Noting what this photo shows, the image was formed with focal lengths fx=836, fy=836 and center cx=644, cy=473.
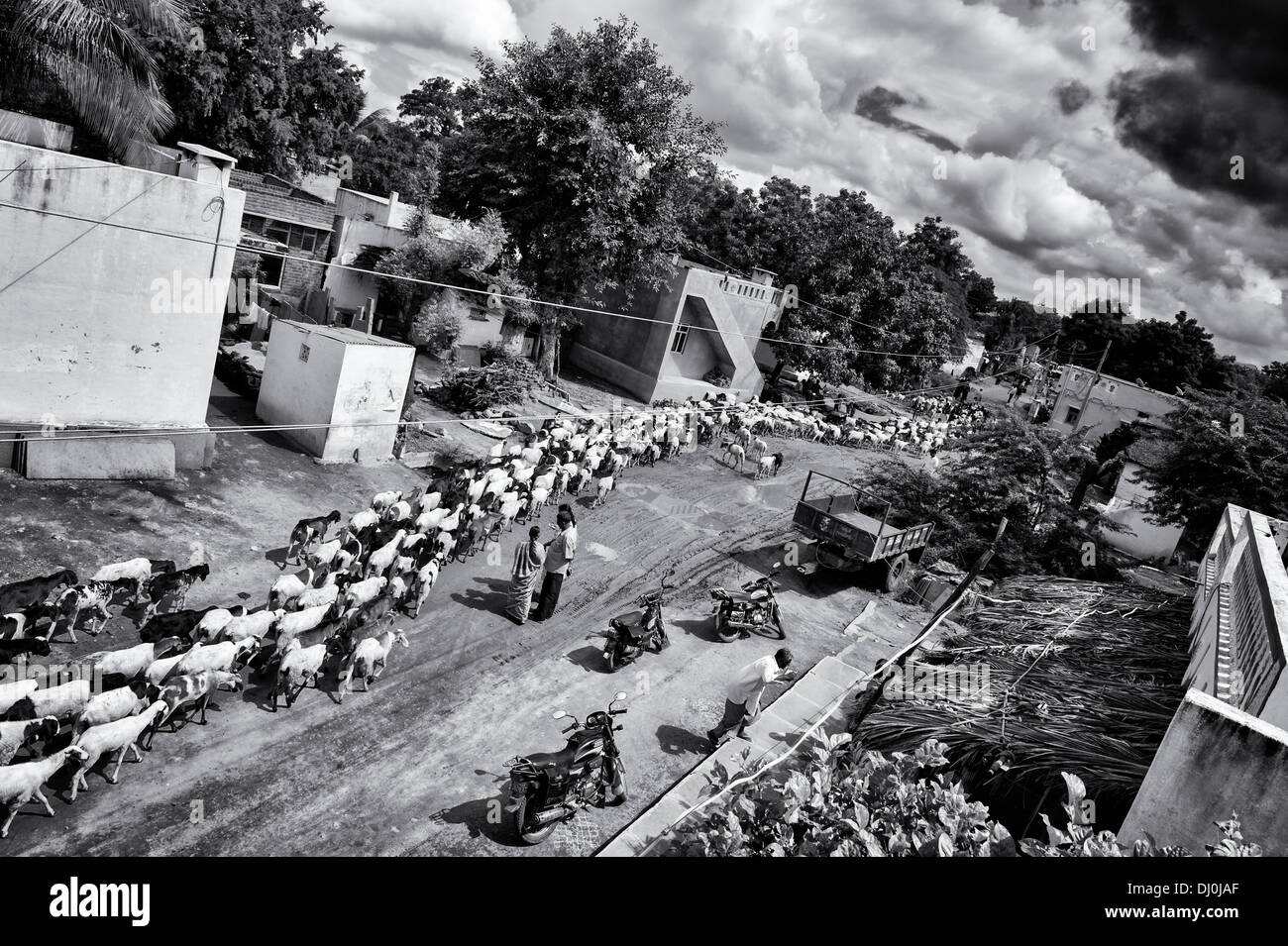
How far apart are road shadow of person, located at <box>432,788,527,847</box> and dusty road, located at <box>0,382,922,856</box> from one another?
0.7 inches

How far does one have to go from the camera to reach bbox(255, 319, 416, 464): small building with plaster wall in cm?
1645

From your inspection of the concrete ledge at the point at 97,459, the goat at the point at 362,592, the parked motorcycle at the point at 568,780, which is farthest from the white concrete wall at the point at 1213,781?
the concrete ledge at the point at 97,459

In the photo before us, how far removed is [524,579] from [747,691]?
387 centimetres

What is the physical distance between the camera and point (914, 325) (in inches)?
1405

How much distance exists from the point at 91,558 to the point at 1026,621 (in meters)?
12.5

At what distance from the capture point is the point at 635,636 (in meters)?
11.3

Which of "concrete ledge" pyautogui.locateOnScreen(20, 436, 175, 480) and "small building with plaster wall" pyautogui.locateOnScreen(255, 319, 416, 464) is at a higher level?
"small building with plaster wall" pyautogui.locateOnScreen(255, 319, 416, 464)

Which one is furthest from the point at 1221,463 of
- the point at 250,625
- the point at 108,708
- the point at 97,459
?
the point at 97,459

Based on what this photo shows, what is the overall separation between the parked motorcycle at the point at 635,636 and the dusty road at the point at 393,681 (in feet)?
0.63

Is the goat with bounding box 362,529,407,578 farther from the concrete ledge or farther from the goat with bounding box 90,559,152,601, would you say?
the concrete ledge

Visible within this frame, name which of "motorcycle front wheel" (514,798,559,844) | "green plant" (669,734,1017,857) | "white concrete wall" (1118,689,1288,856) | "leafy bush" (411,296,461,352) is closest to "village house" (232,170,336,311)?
"leafy bush" (411,296,461,352)

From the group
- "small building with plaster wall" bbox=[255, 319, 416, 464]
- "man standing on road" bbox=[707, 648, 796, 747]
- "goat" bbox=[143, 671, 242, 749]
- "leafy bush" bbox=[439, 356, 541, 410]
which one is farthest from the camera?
"leafy bush" bbox=[439, 356, 541, 410]

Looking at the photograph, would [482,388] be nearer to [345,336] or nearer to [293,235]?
[345,336]

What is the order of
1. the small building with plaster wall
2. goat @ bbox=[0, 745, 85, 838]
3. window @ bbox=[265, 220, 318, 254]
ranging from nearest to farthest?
1. goat @ bbox=[0, 745, 85, 838]
2. the small building with plaster wall
3. window @ bbox=[265, 220, 318, 254]
